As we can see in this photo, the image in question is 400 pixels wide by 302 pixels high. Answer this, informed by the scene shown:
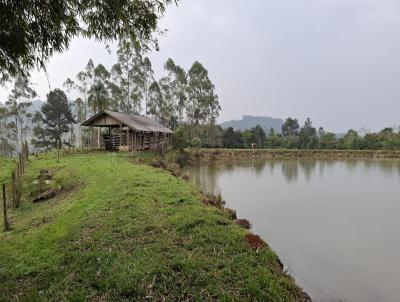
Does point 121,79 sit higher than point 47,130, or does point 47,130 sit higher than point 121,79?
point 121,79

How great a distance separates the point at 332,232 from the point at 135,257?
6.66 m

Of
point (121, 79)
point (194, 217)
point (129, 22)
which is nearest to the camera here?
point (129, 22)

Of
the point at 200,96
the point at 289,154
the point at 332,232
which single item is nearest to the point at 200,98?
the point at 200,96

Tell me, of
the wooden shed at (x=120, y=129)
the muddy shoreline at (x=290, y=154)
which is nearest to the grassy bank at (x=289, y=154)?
the muddy shoreline at (x=290, y=154)

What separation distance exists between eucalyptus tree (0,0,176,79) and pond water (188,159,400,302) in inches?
221

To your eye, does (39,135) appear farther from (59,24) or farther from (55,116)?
(59,24)

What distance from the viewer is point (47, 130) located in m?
50.7

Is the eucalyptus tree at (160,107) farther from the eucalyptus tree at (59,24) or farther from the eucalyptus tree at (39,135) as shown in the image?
the eucalyptus tree at (59,24)

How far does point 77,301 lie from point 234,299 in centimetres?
206

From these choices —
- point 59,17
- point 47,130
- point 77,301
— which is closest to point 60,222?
point 77,301

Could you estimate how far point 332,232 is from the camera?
32.1 feet

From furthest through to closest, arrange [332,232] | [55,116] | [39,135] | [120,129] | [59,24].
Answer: [39,135]
[55,116]
[120,129]
[332,232]
[59,24]

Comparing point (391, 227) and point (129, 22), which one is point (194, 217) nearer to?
point (129, 22)

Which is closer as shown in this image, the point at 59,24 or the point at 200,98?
the point at 59,24
